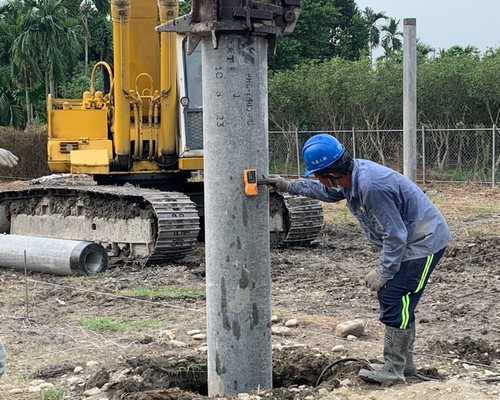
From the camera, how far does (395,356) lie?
5.66 meters

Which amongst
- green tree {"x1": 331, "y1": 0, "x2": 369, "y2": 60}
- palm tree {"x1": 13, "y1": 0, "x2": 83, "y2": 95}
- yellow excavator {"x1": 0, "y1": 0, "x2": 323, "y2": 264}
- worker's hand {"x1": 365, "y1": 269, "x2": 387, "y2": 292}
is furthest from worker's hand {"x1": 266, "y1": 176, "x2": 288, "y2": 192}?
green tree {"x1": 331, "y1": 0, "x2": 369, "y2": 60}

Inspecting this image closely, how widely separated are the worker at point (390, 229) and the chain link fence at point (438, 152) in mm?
18815

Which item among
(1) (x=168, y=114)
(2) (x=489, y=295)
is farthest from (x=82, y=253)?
(2) (x=489, y=295)

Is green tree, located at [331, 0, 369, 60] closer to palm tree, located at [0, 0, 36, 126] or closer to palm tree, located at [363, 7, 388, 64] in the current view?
palm tree, located at [363, 7, 388, 64]

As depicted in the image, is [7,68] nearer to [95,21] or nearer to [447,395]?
[95,21]

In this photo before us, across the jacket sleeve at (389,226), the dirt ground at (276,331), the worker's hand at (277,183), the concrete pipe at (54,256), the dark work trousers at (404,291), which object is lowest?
the dirt ground at (276,331)

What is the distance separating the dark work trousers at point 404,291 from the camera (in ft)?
18.3

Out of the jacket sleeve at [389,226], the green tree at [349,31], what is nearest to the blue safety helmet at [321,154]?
the jacket sleeve at [389,226]

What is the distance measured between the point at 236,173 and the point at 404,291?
1.40m

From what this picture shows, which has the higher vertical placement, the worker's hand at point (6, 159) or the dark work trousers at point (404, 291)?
the worker's hand at point (6, 159)

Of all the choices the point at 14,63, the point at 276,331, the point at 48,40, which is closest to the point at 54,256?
the point at 276,331

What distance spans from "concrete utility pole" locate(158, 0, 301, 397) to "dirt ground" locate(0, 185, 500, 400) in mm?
300

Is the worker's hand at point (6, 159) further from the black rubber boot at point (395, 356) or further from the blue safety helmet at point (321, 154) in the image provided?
the black rubber boot at point (395, 356)

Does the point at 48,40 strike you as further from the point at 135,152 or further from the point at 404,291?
the point at 404,291
